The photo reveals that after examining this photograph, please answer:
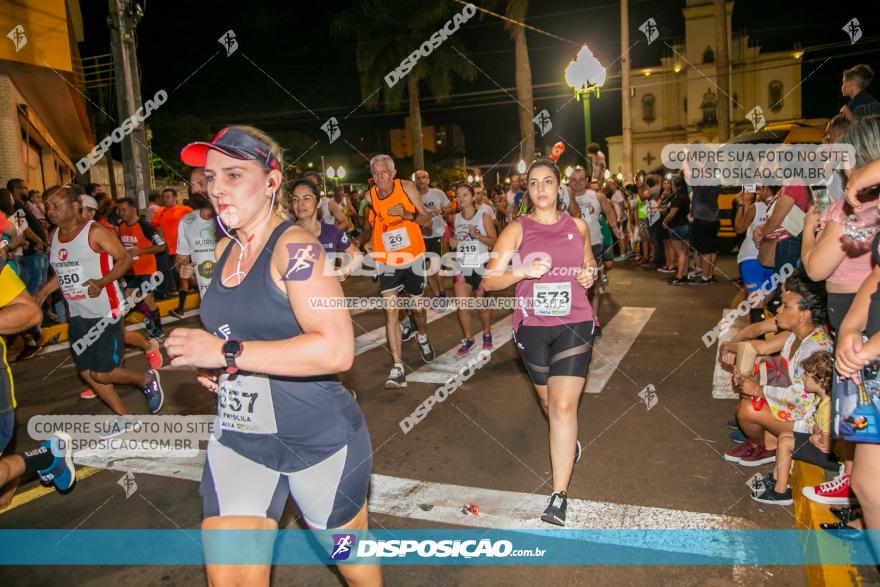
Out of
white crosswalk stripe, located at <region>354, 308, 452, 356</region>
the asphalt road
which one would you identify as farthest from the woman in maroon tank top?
white crosswalk stripe, located at <region>354, 308, 452, 356</region>

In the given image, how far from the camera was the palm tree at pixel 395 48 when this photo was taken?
27344 mm

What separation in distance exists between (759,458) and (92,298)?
19.1 feet

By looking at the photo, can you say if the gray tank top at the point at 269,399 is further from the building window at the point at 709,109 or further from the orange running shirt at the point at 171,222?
the building window at the point at 709,109

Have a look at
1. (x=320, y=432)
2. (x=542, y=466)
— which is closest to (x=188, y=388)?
(x=542, y=466)

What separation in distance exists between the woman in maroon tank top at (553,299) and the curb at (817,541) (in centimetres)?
136

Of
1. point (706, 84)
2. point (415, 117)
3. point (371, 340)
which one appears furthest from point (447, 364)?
point (706, 84)

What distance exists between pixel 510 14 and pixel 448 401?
1983 centimetres

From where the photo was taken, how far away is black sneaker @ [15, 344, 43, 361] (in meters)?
8.67

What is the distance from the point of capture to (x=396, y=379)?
6.67 m

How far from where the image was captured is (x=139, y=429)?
5.68 metres

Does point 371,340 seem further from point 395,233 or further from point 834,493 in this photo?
point 834,493

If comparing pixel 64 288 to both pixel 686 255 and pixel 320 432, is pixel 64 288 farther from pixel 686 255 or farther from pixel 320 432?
pixel 686 255

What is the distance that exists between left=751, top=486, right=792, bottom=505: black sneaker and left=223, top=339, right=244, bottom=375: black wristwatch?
3474 millimetres

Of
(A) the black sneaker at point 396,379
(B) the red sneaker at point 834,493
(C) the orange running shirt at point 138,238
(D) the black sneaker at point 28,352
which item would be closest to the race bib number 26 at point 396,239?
(A) the black sneaker at point 396,379
